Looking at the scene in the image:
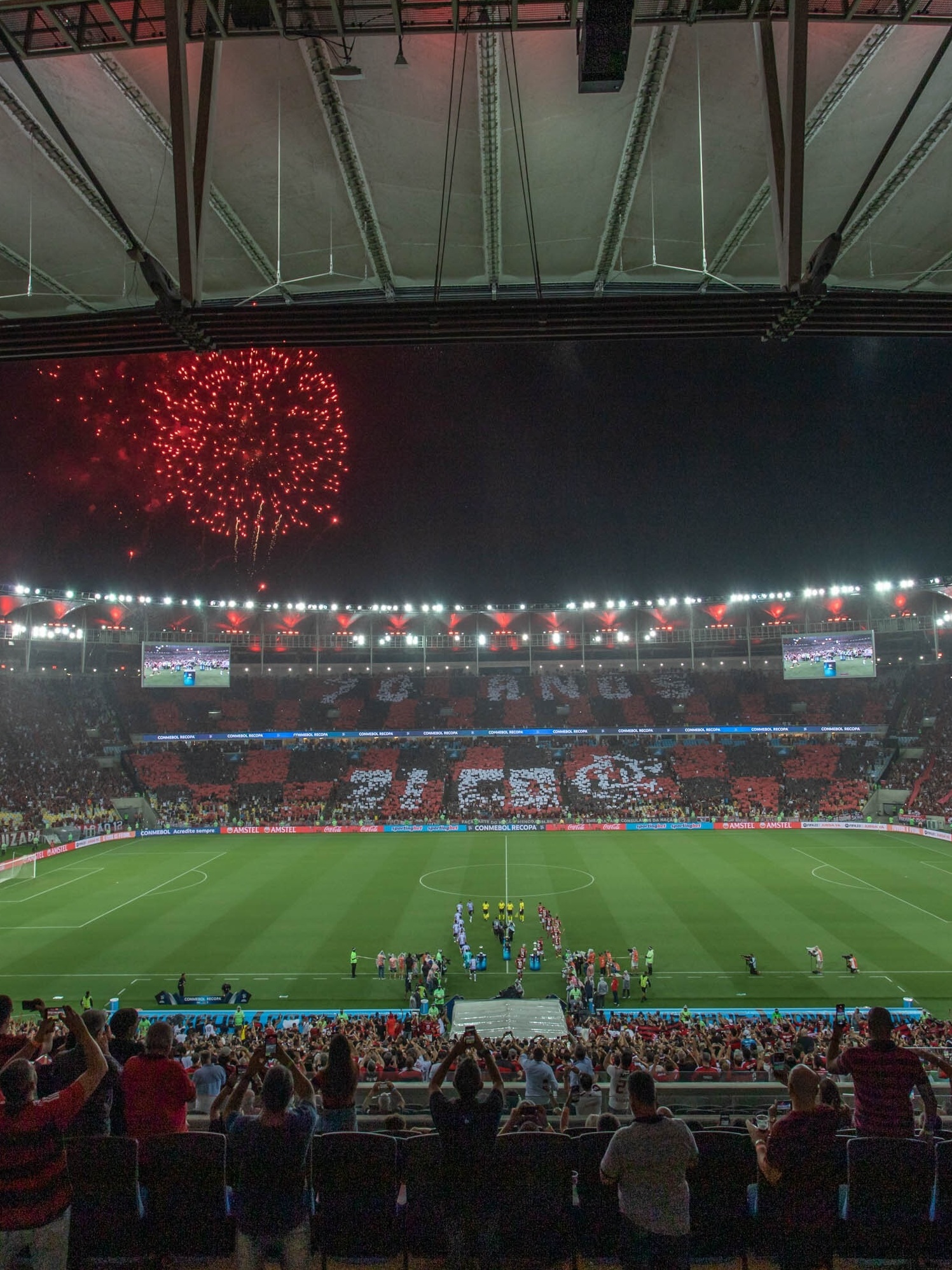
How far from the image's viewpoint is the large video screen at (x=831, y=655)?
5247cm

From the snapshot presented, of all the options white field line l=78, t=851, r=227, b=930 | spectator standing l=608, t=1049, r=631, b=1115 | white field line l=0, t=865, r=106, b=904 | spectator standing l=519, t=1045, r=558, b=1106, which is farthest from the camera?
white field line l=0, t=865, r=106, b=904

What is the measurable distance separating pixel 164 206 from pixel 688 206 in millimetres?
5441

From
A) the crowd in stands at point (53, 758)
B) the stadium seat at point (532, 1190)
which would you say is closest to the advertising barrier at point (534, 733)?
the crowd in stands at point (53, 758)

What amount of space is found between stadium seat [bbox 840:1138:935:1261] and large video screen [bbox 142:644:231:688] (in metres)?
52.6

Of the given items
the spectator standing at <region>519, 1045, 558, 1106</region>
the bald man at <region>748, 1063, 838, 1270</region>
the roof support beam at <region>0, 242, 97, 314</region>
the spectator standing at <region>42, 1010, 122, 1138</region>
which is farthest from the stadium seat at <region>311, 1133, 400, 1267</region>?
the roof support beam at <region>0, 242, 97, 314</region>

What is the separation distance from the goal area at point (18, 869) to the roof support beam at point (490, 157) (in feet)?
120

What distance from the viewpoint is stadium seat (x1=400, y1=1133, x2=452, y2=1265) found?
4879mm

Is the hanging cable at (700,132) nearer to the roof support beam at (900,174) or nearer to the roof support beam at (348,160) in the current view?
the roof support beam at (900,174)

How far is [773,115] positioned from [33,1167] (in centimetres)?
879

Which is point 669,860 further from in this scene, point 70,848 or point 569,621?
point 569,621

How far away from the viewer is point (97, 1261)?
15.8ft

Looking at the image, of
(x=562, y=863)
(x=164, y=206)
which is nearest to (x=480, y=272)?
(x=164, y=206)

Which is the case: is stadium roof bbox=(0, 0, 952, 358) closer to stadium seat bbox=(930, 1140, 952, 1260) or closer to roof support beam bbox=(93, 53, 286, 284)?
roof support beam bbox=(93, 53, 286, 284)

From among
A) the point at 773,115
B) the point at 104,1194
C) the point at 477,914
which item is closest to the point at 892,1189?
the point at 104,1194
